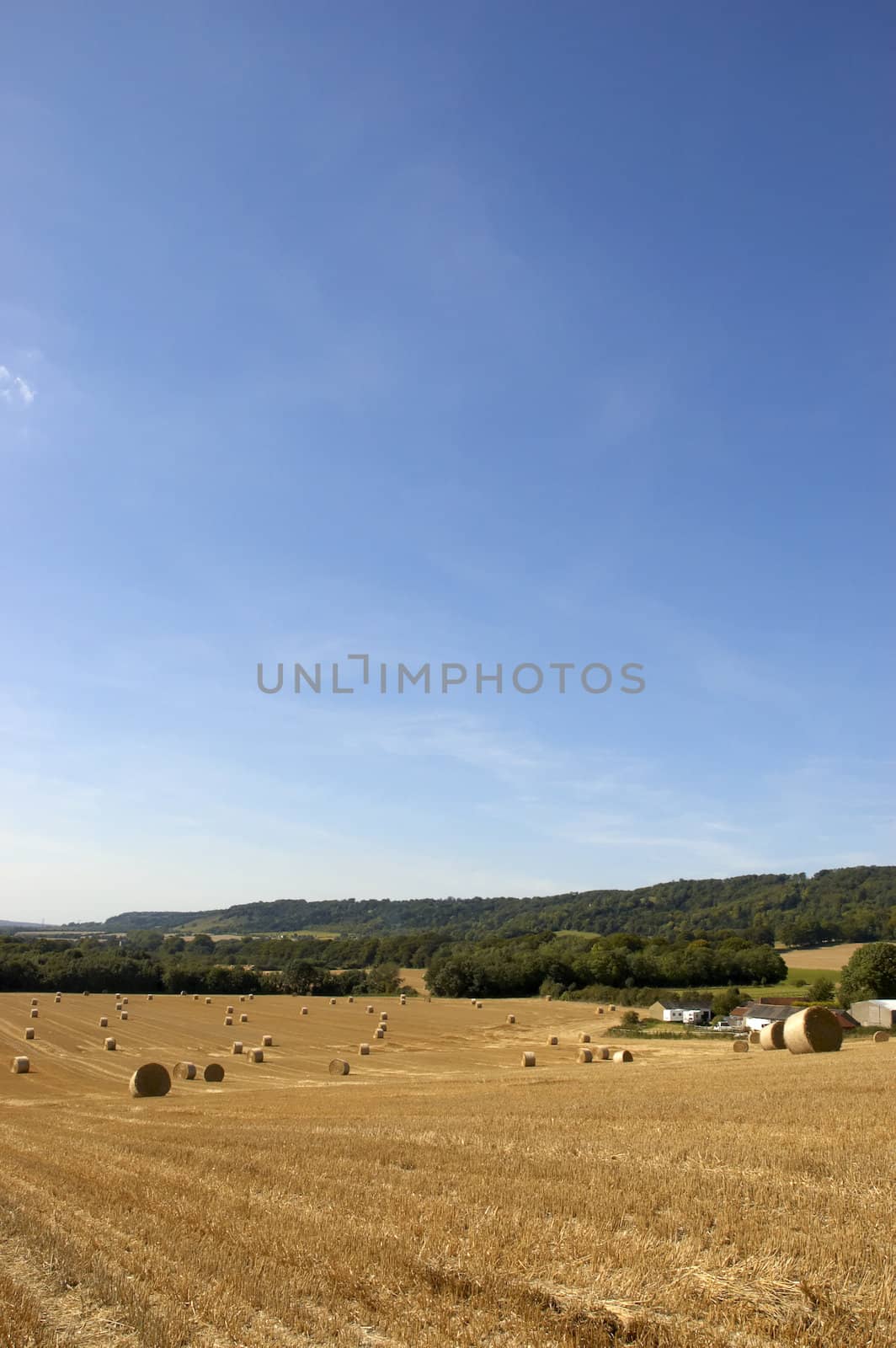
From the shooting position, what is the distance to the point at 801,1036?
98.9 feet

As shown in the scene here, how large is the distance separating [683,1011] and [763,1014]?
10.6 m

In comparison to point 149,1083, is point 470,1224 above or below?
above

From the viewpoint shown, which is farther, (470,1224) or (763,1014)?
(763,1014)

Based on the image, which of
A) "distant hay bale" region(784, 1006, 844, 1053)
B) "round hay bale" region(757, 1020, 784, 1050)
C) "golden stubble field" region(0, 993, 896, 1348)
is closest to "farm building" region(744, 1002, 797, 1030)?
"round hay bale" region(757, 1020, 784, 1050)

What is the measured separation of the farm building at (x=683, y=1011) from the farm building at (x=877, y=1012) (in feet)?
38.2

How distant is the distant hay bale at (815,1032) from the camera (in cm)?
2981

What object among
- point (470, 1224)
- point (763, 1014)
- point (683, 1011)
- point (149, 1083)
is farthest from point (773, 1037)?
point (683, 1011)

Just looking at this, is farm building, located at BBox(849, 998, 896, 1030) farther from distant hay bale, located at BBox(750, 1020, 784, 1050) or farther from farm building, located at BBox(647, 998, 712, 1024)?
distant hay bale, located at BBox(750, 1020, 784, 1050)

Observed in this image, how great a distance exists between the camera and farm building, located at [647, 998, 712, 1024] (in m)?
68.1

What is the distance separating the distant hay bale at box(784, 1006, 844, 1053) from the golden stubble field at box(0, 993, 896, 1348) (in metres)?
12.2

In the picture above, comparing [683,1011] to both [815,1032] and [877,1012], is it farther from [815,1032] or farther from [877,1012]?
[815,1032]

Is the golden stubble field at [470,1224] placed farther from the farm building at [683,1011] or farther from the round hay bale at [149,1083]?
the farm building at [683,1011]

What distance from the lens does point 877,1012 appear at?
58.0 m

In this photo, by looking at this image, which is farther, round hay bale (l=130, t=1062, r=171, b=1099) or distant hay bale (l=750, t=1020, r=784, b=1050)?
distant hay bale (l=750, t=1020, r=784, b=1050)
